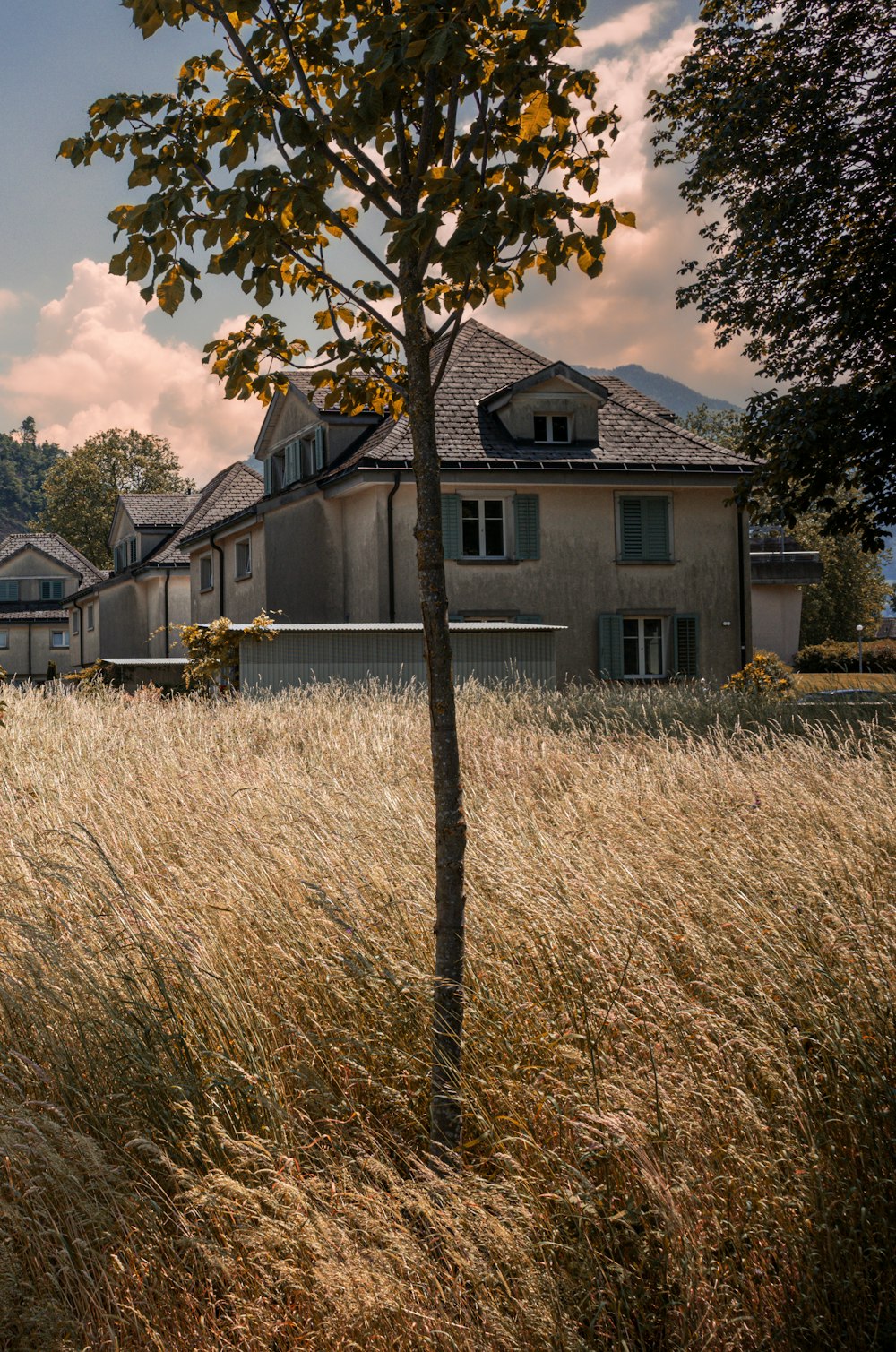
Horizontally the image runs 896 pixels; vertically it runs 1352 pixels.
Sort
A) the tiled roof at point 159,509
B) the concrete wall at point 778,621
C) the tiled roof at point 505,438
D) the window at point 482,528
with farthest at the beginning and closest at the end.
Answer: the concrete wall at point 778,621 → the tiled roof at point 159,509 → the window at point 482,528 → the tiled roof at point 505,438

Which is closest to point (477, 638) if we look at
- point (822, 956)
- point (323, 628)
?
point (323, 628)

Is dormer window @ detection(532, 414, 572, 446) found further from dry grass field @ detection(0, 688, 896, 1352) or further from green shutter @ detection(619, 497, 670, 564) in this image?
dry grass field @ detection(0, 688, 896, 1352)

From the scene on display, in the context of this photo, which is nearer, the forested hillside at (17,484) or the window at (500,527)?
the window at (500,527)

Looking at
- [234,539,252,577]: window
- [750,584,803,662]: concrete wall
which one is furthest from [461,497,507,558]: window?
[750,584,803,662]: concrete wall

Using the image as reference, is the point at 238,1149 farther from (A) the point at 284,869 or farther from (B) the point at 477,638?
(B) the point at 477,638

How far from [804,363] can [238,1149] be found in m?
17.6

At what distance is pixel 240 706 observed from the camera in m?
14.0

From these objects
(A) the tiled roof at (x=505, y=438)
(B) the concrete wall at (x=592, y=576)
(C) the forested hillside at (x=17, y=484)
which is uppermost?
(C) the forested hillside at (x=17, y=484)

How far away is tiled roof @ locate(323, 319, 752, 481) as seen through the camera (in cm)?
2602

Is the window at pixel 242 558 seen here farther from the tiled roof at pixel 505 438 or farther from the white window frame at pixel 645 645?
the white window frame at pixel 645 645

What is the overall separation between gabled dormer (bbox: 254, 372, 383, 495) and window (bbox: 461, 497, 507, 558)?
3138mm

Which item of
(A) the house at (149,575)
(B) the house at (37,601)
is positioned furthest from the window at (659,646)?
(B) the house at (37,601)

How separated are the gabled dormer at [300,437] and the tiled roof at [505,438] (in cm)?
50

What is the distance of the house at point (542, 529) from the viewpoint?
25859mm
